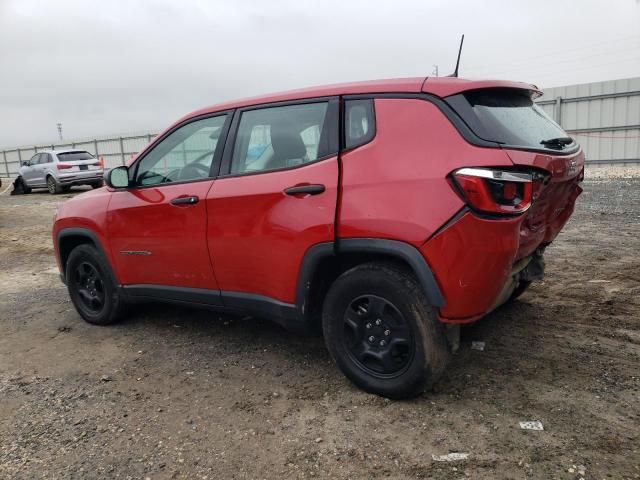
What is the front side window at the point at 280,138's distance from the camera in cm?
321

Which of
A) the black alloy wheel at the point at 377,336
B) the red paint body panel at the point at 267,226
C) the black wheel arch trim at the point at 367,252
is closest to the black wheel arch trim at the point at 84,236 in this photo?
the red paint body panel at the point at 267,226

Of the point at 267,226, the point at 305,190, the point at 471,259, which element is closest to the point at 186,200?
the point at 267,226

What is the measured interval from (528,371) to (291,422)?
1.55m

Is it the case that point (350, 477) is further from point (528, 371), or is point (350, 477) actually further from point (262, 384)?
point (528, 371)

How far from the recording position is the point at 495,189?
101 inches

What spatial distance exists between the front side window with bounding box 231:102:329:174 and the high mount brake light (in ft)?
2.97

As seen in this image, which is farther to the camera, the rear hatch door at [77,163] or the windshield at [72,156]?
the windshield at [72,156]

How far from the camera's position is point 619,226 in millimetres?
7738

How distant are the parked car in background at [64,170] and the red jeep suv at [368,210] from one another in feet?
50.0

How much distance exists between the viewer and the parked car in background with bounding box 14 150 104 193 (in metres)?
17.6

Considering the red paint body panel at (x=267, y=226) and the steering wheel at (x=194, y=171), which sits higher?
the steering wheel at (x=194, y=171)

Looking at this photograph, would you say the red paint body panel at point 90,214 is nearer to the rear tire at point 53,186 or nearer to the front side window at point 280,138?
the front side window at point 280,138

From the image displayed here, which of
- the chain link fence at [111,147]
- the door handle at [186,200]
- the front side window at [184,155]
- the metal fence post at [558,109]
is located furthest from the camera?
the chain link fence at [111,147]

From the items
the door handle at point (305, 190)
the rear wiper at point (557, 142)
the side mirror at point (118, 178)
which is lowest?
the door handle at point (305, 190)
